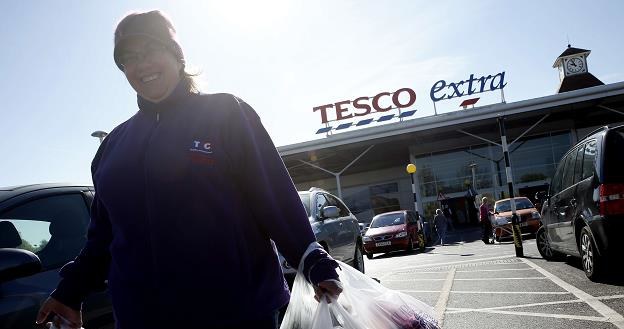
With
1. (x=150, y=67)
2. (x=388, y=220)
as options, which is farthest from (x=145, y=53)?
(x=388, y=220)

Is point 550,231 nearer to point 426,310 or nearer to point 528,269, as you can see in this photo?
point 528,269

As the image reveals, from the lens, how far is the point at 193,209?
163 centimetres

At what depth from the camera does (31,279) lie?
254 cm

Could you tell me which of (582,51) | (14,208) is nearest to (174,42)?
(14,208)

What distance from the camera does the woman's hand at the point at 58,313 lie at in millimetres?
1932

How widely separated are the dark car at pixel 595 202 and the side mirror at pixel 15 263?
514cm

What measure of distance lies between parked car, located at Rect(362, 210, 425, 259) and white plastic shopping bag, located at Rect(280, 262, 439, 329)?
563 inches

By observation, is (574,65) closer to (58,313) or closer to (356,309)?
(356,309)

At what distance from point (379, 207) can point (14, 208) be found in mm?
31767

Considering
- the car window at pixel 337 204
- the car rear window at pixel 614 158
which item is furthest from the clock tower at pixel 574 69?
the car rear window at pixel 614 158

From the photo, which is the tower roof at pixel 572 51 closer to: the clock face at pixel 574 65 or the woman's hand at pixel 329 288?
the clock face at pixel 574 65

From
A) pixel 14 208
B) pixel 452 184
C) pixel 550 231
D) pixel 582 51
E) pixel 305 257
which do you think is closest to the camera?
pixel 305 257

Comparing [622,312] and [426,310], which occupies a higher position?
[426,310]

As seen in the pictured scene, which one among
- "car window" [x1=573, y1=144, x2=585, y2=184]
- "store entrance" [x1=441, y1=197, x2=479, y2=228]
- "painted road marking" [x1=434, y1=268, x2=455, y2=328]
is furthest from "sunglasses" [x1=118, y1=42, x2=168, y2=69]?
"store entrance" [x1=441, y1=197, x2=479, y2=228]
